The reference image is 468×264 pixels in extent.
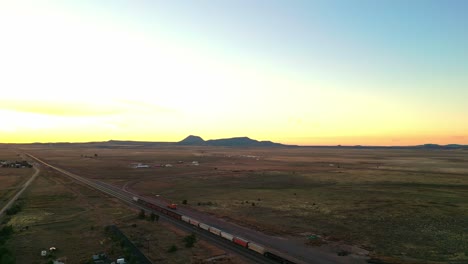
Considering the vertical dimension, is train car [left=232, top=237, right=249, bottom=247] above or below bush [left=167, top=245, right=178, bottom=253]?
above

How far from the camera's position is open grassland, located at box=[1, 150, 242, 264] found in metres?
39.9

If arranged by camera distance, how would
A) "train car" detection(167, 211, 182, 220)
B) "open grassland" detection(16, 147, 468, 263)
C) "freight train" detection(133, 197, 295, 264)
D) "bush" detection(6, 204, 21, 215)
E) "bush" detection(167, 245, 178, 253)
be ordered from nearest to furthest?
"freight train" detection(133, 197, 295, 264)
"bush" detection(167, 245, 178, 253)
"open grassland" detection(16, 147, 468, 263)
"train car" detection(167, 211, 182, 220)
"bush" detection(6, 204, 21, 215)

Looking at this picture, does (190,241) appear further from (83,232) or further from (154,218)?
(83,232)

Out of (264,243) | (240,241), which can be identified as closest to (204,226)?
(240,241)

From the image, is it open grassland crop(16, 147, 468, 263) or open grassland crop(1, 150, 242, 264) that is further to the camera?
open grassland crop(16, 147, 468, 263)

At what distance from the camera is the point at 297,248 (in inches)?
1683

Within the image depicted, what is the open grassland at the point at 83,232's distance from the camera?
39875 mm

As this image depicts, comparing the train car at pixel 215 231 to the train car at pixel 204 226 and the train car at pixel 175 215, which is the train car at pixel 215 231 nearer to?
the train car at pixel 204 226

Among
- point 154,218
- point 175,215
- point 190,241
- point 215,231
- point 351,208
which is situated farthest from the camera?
point 351,208

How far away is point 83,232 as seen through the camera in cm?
4938

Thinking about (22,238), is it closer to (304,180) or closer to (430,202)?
(430,202)

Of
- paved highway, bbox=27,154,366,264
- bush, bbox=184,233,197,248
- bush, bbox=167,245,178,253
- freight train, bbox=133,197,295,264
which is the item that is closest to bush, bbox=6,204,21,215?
paved highway, bbox=27,154,366,264

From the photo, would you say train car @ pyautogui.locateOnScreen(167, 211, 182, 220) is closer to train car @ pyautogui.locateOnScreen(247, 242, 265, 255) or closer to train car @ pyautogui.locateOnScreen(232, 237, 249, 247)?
train car @ pyautogui.locateOnScreen(232, 237, 249, 247)

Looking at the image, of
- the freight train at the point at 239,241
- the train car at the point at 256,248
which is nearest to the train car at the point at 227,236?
the freight train at the point at 239,241
